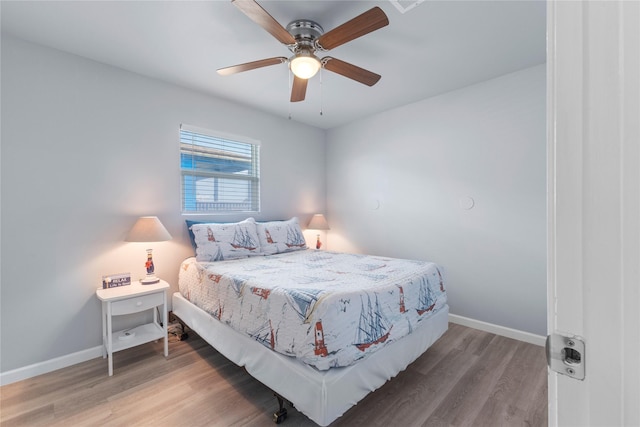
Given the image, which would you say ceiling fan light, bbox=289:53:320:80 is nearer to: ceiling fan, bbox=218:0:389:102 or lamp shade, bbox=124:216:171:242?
ceiling fan, bbox=218:0:389:102

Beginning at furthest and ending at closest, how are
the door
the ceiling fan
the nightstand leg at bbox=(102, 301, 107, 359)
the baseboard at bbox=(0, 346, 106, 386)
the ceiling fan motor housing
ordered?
the nightstand leg at bbox=(102, 301, 107, 359) → the baseboard at bbox=(0, 346, 106, 386) → the ceiling fan motor housing → the ceiling fan → the door

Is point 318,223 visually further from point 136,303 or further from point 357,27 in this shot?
point 357,27

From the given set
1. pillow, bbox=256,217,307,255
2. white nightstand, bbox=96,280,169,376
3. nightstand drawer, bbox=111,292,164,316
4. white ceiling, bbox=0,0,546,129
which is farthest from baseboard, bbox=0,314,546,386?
white ceiling, bbox=0,0,546,129

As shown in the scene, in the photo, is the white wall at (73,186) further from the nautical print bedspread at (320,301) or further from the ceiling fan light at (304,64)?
the ceiling fan light at (304,64)

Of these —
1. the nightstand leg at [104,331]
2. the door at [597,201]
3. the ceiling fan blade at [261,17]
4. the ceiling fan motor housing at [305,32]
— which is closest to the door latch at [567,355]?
the door at [597,201]

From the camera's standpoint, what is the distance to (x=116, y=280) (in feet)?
7.97

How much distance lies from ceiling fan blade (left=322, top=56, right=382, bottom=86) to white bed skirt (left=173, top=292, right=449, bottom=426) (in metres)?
1.92

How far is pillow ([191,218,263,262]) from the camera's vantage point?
2738mm

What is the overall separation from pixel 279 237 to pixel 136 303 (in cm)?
151

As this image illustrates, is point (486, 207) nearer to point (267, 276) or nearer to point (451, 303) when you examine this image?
point (451, 303)

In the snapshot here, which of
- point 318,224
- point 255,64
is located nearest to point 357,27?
point 255,64

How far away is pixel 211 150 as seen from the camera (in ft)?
10.6

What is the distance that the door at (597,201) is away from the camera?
380 millimetres

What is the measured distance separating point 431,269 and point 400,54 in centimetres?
184
